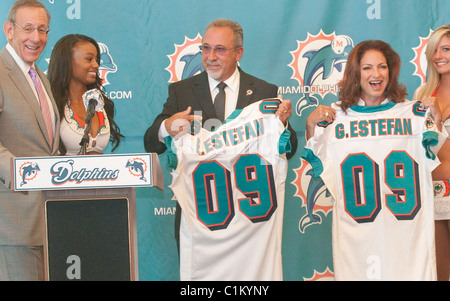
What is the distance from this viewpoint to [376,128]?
3.38 meters

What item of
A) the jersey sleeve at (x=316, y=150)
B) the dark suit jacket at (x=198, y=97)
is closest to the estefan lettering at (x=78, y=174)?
the dark suit jacket at (x=198, y=97)

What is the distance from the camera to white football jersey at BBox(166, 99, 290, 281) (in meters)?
3.34

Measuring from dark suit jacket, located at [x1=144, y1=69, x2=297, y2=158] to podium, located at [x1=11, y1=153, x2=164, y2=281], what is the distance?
1006 millimetres

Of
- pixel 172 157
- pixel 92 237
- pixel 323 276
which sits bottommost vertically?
pixel 323 276

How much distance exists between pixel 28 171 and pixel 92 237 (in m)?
0.41

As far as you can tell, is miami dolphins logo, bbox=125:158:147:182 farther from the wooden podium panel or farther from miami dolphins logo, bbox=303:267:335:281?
miami dolphins logo, bbox=303:267:335:281

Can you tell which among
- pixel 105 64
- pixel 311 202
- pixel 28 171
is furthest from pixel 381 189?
pixel 105 64

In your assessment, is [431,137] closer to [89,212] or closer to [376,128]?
[376,128]

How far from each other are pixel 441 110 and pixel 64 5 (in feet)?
8.49

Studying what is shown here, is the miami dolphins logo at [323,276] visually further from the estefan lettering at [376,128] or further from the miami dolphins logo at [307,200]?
the estefan lettering at [376,128]

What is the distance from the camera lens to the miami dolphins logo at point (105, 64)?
13.4 ft

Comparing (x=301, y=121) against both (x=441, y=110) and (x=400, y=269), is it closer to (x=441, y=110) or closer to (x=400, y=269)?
(x=441, y=110)

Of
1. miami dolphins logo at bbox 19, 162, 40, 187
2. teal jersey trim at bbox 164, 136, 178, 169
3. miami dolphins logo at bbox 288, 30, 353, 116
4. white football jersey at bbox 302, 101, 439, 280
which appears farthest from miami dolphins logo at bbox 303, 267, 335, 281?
miami dolphins logo at bbox 19, 162, 40, 187
